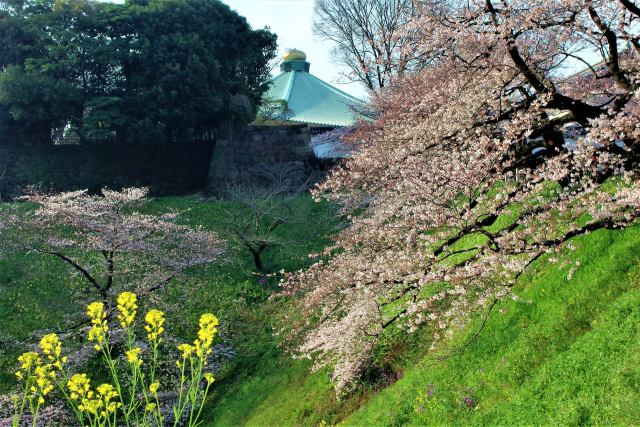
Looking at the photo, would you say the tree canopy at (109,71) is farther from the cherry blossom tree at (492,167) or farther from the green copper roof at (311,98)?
the cherry blossom tree at (492,167)

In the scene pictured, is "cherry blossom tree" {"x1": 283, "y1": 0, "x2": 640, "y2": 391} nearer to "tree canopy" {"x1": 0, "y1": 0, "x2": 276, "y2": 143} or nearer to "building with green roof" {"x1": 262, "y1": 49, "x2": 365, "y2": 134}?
"tree canopy" {"x1": 0, "y1": 0, "x2": 276, "y2": 143}

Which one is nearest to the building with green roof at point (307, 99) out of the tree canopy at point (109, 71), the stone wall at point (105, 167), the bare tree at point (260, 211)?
the stone wall at point (105, 167)

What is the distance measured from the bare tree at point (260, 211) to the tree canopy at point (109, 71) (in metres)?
3.70

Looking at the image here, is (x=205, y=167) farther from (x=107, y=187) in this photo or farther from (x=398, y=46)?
(x=398, y=46)

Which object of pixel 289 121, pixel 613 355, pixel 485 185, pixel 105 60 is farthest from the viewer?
pixel 289 121

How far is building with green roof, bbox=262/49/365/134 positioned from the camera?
2941 cm

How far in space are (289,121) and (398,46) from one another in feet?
67.5

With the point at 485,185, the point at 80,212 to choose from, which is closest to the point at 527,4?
the point at 485,185

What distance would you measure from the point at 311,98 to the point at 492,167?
83.7 ft

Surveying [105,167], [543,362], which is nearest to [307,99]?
[105,167]

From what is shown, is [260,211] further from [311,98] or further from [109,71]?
[311,98]

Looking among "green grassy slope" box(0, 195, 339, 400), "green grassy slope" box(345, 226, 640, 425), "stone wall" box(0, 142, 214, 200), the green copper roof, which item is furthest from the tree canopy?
"green grassy slope" box(345, 226, 640, 425)

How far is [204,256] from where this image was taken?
14.9 meters

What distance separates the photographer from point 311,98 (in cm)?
3147
